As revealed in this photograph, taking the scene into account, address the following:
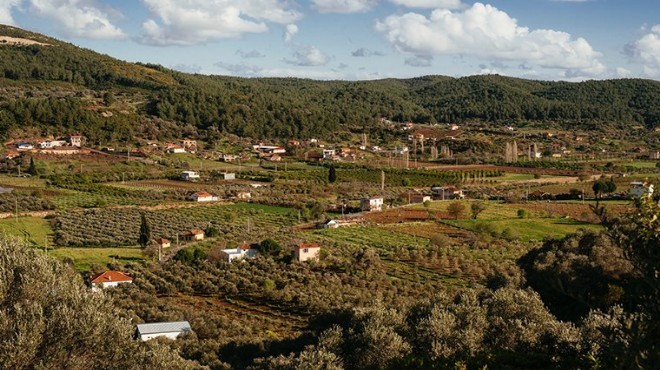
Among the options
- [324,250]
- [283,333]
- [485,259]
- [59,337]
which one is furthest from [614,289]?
[324,250]

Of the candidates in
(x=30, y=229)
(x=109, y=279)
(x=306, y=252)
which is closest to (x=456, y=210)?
(x=306, y=252)

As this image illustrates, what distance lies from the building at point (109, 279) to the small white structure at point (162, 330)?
299 inches

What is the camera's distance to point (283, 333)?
87.8ft

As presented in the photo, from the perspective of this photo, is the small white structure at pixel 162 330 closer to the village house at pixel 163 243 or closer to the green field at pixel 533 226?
the village house at pixel 163 243

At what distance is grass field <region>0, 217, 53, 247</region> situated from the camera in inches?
1720

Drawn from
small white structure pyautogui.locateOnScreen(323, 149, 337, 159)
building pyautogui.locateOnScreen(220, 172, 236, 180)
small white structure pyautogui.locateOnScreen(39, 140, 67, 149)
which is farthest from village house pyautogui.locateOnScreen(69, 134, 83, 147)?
small white structure pyautogui.locateOnScreen(323, 149, 337, 159)

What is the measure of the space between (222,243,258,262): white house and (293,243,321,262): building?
112 inches

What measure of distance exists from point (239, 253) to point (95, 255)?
9.00 metres

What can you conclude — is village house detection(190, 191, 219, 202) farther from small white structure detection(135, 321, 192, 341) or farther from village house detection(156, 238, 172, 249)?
small white structure detection(135, 321, 192, 341)

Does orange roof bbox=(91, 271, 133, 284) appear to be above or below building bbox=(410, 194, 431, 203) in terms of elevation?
above

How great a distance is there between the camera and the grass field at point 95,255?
3753 centimetres

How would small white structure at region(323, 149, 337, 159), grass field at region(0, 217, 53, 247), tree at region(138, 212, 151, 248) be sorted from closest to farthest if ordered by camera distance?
tree at region(138, 212, 151, 248)
grass field at region(0, 217, 53, 247)
small white structure at region(323, 149, 337, 159)

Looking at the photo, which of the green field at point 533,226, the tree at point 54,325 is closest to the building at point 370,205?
the green field at point 533,226

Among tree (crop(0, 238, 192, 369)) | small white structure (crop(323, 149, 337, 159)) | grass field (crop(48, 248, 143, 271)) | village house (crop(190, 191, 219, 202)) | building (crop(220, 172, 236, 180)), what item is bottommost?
grass field (crop(48, 248, 143, 271))
